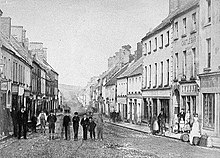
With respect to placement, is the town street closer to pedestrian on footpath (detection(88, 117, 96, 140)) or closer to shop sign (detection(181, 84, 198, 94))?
pedestrian on footpath (detection(88, 117, 96, 140))

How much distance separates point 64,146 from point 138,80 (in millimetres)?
5265

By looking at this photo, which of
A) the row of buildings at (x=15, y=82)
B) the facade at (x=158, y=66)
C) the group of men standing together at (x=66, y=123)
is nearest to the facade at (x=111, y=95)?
the row of buildings at (x=15, y=82)

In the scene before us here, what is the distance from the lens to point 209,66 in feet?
37.9

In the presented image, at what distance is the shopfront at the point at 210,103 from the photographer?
1086 cm

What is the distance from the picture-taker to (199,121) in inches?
448

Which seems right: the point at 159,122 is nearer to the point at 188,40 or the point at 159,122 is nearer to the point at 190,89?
the point at 190,89

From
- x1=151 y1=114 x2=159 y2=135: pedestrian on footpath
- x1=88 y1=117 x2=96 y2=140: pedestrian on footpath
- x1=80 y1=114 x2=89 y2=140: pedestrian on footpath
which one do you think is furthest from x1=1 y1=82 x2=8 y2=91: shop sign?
x1=151 y1=114 x2=159 y2=135: pedestrian on footpath

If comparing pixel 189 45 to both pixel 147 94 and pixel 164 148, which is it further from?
pixel 164 148

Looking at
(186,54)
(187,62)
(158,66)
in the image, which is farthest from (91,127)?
(186,54)

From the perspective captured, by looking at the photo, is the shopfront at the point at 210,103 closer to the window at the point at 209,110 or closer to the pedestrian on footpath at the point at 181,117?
the window at the point at 209,110

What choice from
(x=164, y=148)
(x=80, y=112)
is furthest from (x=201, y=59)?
(x=80, y=112)

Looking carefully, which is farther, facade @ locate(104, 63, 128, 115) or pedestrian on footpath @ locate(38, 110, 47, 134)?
facade @ locate(104, 63, 128, 115)

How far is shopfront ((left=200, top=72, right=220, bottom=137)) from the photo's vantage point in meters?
10.9

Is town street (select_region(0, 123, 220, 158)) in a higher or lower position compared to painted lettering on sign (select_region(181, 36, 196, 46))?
lower
